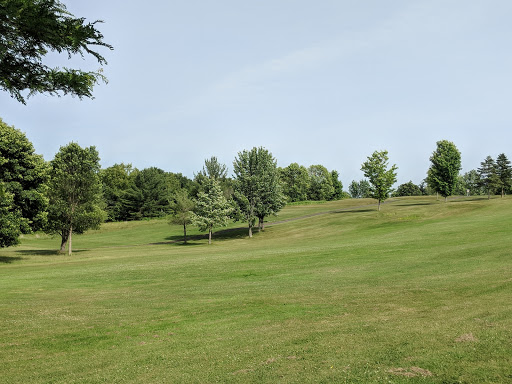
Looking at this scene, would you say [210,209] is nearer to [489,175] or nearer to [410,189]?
[489,175]

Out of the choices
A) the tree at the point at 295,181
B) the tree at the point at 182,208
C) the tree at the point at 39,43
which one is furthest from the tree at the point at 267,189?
the tree at the point at 295,181

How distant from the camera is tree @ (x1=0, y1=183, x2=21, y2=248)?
113 ft

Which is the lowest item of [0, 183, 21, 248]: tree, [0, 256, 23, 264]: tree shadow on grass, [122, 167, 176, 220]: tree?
[0, 256, 23, 264]: tree shadow on grass

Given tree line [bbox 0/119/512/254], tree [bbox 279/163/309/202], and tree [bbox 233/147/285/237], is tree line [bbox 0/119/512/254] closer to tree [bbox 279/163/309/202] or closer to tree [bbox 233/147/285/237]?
tree [bbox 233/147/285/237]

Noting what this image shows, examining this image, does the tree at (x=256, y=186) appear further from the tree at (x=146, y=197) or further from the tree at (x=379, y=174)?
the tree at (x=146, y=197)

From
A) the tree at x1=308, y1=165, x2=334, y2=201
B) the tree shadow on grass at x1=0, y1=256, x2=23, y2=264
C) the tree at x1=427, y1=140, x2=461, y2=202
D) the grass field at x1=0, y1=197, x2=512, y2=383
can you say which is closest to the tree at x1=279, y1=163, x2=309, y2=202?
the tree at x1=308, y1=165, x2=334, y2=201

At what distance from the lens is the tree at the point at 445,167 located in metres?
79.1

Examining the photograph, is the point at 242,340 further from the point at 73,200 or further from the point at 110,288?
the point at 73,200

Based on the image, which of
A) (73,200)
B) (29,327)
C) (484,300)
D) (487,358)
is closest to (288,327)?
(487,358)

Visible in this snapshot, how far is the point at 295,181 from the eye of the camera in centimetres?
15538

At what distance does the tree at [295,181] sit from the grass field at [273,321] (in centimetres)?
12130

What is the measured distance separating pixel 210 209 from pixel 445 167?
174 feet

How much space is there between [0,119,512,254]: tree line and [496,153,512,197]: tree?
182 mm

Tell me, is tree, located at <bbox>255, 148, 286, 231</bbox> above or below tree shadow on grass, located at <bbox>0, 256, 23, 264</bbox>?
above
